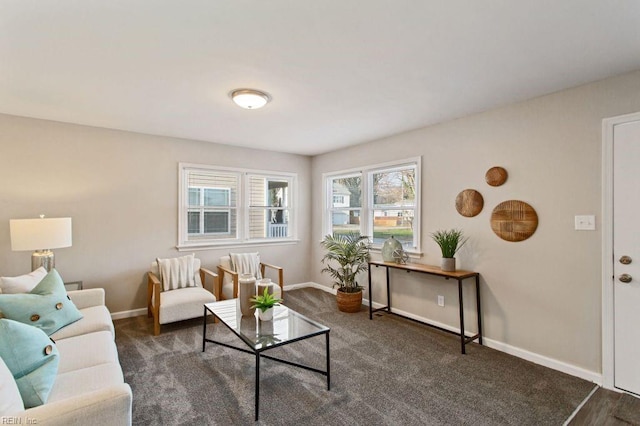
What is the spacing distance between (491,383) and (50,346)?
302cm

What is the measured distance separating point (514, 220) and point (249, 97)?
2751mm

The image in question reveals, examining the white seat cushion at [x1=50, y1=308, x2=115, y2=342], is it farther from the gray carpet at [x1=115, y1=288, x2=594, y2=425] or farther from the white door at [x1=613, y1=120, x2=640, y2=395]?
the white door at [x1=613, y1=120, x2=640, y2=395]

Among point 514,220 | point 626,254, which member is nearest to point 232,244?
point 514,220

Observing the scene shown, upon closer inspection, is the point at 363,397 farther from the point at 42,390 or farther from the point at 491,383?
the point at 42,390

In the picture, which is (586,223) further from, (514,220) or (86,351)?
(86,351)

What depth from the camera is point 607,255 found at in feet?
8.14

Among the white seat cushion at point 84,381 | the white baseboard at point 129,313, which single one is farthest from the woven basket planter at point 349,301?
the white seat cushion at point 84,381

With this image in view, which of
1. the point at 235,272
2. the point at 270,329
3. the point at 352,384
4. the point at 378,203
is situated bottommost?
the point at 352,384

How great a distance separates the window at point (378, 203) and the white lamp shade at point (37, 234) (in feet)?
11.7

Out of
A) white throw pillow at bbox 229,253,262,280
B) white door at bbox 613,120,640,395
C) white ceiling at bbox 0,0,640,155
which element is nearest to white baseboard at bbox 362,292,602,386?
white door at bbox 613,120,640,395

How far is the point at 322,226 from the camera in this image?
5496mm

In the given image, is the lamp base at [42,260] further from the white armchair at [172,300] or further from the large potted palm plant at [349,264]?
the large potted palm plant at [349,264]

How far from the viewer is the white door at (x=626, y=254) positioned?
7.69 feet

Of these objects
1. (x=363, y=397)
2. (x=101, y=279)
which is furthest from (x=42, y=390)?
(x=101, y=279)
